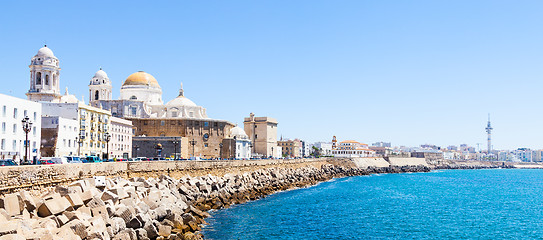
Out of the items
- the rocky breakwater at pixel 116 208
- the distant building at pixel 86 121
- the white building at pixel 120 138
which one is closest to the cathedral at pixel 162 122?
the white building at pixel 120 138

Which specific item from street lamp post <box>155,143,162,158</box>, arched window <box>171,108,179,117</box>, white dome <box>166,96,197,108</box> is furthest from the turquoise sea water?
white dome <box>166,96,197,108</box>

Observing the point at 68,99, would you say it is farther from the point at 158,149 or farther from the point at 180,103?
the point at 180,103

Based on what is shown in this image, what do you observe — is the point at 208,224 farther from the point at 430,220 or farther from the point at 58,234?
the point at 430,220

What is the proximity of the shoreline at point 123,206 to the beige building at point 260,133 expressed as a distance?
53394 mm

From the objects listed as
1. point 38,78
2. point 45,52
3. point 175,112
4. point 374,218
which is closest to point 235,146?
point 175,112

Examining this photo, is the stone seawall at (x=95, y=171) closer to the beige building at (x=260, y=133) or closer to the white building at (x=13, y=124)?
the white building at (x=13, y=124)

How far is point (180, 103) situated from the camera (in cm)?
8569

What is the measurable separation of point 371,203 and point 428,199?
8.89m

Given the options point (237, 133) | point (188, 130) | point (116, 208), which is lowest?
point (116, 208)

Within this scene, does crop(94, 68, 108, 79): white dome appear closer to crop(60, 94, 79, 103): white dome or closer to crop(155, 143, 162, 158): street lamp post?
crop(60, 94, 79, 103): white dome

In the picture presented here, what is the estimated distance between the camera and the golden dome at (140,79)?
87.5 m

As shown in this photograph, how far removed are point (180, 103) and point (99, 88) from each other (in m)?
13.8

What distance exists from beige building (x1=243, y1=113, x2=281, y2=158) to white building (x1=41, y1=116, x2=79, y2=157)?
54.5 meters

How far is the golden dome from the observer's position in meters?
87.5
